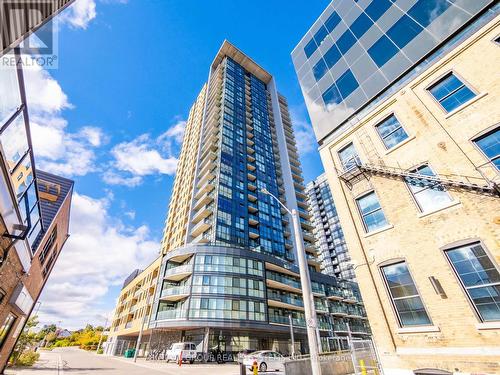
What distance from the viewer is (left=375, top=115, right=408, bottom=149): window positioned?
35.6ft

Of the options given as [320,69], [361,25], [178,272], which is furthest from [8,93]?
[178,272]

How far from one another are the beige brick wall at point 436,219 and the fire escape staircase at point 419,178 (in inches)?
8.1

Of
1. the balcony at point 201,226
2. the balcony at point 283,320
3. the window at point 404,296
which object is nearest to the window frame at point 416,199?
the window at point 404,296

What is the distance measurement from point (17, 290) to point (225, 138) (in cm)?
4525

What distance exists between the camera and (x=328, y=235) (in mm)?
92562

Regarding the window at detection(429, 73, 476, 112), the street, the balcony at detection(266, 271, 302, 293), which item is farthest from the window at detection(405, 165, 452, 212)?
the balcony at detection(266, 271, 302, 293)

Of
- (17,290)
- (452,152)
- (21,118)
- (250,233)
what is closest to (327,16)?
(452,152)

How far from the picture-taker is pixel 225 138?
52125 mm

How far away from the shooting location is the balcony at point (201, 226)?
40.2 meters

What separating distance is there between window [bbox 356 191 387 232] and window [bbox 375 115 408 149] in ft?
8.60

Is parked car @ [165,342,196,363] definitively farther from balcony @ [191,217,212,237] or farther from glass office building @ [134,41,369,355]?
balcony @ [191,217,212,237]

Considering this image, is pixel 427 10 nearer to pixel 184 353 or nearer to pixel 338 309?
pixel 184 353

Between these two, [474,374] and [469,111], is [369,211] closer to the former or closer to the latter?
[469,111]

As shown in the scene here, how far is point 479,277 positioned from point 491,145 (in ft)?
14.9
